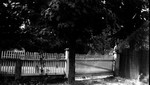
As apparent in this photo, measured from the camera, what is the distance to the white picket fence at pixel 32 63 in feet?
31.8

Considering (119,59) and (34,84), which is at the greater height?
(119,59)

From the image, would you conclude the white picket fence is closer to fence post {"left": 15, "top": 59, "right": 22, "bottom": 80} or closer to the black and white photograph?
the black and white photograph

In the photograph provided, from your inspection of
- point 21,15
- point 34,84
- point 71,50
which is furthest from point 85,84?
point 21,15

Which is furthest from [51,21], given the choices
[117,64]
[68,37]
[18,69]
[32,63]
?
[117,64]

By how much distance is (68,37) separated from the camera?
8922 millimetres

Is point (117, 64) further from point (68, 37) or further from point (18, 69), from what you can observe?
point (18, 69)

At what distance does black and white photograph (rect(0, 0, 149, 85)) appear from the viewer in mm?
8133

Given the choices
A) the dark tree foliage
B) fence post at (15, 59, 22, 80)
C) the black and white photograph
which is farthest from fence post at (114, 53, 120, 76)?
fence post at (15, 59, 22, 80)

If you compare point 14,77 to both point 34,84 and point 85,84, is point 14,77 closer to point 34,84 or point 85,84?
point 34,84

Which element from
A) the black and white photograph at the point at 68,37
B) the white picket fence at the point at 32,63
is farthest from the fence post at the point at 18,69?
the white picket fence at the point at 32,63

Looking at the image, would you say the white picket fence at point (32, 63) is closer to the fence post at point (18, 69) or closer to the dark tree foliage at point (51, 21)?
the fence post at point (18, 69)

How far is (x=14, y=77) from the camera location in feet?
32.0

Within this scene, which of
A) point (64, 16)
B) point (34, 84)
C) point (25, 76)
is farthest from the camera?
point (25, 76)

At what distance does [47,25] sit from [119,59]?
5575 millimetres
